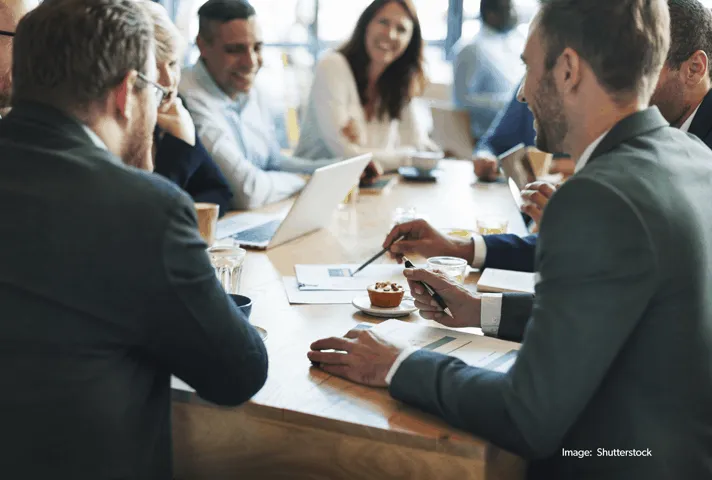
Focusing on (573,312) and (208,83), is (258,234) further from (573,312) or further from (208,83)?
(573,312)

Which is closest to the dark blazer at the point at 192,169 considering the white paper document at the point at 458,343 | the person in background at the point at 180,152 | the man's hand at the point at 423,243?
the person in background at the point at 180,152

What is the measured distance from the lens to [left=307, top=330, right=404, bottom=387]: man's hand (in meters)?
1.22

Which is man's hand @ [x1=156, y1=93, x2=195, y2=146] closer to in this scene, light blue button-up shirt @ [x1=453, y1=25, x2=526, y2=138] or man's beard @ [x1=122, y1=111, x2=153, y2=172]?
man's beard @ [x1=122, y1=111, x2=153, y2=172]

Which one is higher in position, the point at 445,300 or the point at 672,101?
the point at 672,101

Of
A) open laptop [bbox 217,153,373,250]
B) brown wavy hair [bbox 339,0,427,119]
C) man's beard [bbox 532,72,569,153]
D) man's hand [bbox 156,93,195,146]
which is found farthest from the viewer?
brown wavy hair [bbox 339,0,427,119]

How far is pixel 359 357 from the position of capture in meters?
1.25

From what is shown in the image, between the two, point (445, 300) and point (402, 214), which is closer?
point (445, 300)

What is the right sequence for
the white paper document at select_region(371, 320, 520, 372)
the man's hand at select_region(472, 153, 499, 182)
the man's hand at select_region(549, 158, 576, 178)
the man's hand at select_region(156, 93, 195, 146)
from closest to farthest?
the white paper document at select_region(371, 320, 520, 372) < the man's hand at select_region(156, 93, 195, 146) < the man's hand at select_region(472, 153, 499, 182) < the man's hand at select_region(549, 158, 576, 178)

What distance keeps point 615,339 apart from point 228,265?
91cm

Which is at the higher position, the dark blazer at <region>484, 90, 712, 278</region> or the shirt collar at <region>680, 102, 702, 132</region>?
the shirt collar at <region>680, 102, 702, 132</region>

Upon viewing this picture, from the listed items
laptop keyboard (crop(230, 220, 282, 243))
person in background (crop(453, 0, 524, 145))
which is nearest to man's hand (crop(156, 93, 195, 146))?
laptop keyboard (crop(230, 220, 282, 243))

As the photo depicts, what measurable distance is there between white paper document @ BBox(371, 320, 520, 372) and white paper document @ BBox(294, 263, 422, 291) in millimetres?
312

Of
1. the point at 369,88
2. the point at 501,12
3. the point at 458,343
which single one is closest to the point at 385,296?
the point at 458,343

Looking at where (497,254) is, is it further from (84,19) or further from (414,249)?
(84,19)
